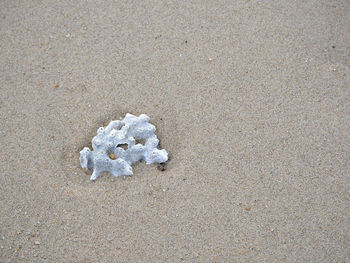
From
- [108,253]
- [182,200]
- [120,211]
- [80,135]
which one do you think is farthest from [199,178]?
[80,135]

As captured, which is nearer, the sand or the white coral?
the sand

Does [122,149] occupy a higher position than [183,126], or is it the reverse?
[183,126]

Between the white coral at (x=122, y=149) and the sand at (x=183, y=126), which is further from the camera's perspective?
the white coral at (x=122, y=149)

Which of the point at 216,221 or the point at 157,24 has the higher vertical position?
the point at 157,24

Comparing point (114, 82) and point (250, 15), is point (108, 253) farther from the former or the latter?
point (250, 15)
